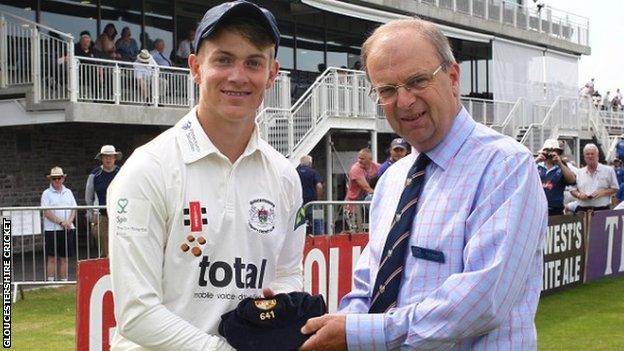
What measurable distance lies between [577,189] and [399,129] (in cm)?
1298

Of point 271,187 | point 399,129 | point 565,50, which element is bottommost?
point 271,187

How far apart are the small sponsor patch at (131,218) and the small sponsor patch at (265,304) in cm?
43

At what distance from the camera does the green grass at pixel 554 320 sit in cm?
877

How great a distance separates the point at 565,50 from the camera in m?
39.1

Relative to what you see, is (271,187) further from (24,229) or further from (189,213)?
(24,229)

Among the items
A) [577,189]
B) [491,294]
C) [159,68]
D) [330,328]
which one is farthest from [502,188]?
[159,68]

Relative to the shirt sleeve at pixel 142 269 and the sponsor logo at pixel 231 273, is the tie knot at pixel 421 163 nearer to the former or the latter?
the sponsor logo at pixel 231 273

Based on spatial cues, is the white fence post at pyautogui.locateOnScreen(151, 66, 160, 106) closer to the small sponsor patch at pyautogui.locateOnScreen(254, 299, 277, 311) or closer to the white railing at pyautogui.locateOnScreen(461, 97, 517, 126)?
the white railing at pyautogui.locateOnScreen(461, 97, 517, 126)

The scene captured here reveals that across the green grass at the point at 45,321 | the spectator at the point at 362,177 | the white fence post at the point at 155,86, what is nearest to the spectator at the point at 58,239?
the green grass at the point at 45,321

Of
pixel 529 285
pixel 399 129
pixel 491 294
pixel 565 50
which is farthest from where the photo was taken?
pixel 565 50

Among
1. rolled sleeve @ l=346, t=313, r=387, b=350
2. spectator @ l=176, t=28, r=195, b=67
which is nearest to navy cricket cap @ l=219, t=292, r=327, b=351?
rolled sleeve @ l=346, t=313, r=387, b=350

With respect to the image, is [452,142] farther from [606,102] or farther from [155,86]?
[606,102]

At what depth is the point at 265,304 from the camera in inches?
113

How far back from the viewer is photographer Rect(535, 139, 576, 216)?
13.3 metres
